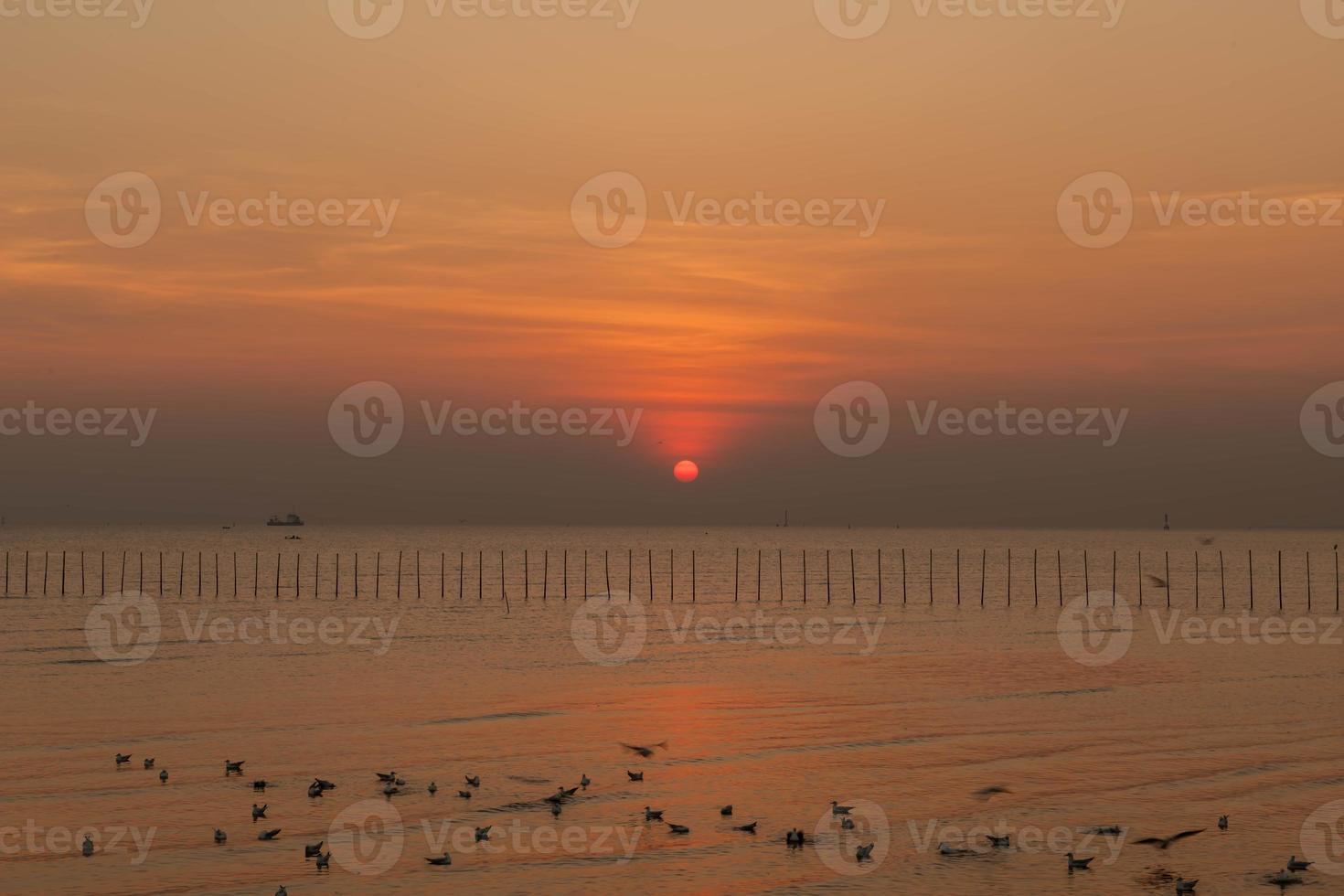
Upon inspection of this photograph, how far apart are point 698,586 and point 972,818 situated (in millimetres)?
102933

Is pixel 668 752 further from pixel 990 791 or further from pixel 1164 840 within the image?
pixel 1164 840

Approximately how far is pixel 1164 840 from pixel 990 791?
513cm

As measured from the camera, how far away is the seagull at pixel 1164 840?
26969 mm

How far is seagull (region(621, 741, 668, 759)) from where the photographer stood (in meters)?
36.7

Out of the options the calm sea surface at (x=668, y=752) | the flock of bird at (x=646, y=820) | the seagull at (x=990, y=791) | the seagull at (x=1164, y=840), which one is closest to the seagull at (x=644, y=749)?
the calm sea surface at (x=668, y=752)

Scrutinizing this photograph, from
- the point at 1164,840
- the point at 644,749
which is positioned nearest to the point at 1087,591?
the point at 644,749

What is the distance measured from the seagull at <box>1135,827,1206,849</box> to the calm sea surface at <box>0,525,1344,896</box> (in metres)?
0.37

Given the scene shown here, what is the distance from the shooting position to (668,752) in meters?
37.0

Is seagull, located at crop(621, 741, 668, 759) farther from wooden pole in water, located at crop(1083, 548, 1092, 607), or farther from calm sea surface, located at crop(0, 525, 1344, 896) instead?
wooden pole in water, located at crop(1083, 548, 1092, 607)

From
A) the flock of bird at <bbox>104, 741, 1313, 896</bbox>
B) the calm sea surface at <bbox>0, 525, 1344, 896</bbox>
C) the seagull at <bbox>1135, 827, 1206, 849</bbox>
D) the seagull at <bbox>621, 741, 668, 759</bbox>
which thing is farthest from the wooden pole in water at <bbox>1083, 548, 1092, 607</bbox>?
the flock of bird at <bbox>104, 741, 1313, 896</bbox>

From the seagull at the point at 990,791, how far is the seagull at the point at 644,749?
9287mm

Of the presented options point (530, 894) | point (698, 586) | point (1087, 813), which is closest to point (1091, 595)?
point (698, 586)

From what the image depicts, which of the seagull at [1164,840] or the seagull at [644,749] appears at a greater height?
the seagull at [644,749]

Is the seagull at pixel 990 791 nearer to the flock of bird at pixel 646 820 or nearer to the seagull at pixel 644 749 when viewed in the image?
the flock of bird at pixel 646 820
